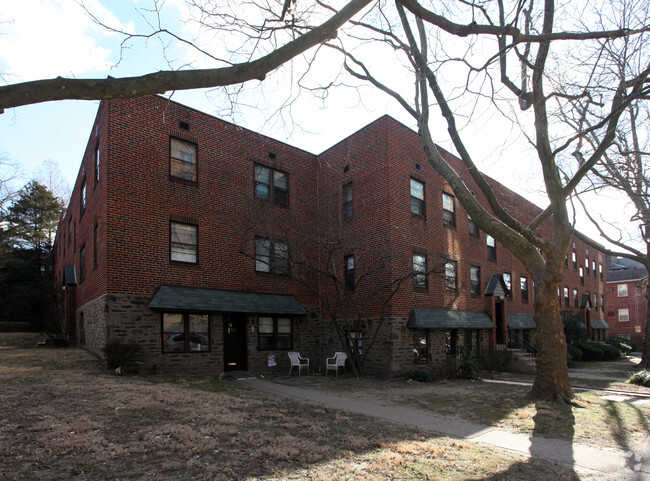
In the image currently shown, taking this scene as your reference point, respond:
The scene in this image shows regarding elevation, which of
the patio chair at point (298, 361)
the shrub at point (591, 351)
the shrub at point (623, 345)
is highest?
the patio chair at point (298, 361)

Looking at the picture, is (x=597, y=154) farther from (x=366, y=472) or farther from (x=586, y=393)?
(x=366, y=472)

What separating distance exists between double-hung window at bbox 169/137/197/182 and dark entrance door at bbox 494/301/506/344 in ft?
52.8

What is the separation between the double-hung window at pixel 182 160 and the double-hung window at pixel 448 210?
11.0 metres

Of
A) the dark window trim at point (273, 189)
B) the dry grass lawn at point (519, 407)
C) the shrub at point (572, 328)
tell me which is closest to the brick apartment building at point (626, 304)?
the shrub at point (572, 328)

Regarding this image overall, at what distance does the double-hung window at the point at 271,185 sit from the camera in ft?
55.5

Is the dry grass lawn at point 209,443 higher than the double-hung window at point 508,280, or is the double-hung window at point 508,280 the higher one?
the double-hung window at point 508,280

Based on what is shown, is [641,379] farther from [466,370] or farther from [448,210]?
[448,210]

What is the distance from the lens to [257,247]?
54.2ft

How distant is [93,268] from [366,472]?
1325 centimetres

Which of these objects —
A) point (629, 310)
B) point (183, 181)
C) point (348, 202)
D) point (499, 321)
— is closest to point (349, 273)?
point (348, 202)

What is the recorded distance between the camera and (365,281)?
16.8 metres

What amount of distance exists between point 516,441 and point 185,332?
10.3 m

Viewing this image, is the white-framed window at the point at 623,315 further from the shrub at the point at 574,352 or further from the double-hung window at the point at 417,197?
the double-hung window at the point at 417,197

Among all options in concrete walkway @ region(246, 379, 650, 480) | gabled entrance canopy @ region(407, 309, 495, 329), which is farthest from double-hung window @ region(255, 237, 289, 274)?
concrete walkway @ region(246, 379, 650, 480)
